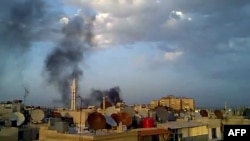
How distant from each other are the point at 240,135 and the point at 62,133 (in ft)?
54.3

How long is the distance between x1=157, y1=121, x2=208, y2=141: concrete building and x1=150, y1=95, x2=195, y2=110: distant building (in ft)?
130

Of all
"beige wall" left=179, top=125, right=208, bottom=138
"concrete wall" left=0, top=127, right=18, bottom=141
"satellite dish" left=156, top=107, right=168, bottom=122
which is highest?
"satellite dish" left=156, top=107, right=168, bottom=122

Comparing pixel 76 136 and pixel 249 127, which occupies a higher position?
pixel 249 127

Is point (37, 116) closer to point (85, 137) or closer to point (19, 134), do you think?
point (19, 134)

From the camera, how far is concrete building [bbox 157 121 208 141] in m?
32.9

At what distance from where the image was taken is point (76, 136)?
78.8 ft

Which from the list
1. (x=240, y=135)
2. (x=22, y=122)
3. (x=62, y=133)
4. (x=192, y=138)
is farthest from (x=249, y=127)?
(x=22, y=122)

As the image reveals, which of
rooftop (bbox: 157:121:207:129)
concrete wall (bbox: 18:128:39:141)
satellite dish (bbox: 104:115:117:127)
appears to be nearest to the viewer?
satellite dish (bbox: 104:115:117:127)

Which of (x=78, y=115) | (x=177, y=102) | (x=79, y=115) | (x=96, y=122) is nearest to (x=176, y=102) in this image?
(x=177, y=102)

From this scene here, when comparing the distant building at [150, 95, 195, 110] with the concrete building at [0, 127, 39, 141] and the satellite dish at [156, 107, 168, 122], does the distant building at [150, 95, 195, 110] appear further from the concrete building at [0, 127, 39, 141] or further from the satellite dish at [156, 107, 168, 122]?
the concrete building at [0, 127, 39, 141]

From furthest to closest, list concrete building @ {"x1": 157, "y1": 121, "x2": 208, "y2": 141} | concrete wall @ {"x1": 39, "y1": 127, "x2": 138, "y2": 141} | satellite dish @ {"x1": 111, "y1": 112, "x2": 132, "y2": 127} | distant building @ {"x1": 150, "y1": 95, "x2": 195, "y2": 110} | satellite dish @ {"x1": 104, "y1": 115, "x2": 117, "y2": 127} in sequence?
1. distant building @ {"x1": 150, "y1": 95, "x2": 195, "y2": 110}
2. concrete building @ {"x1": 157, "y1": 121, "x2": 208, "y2": 141}
3. satellite dish @ {"x1": 111, "y1": 112, "x2": 132, "y2": 127}
4. satellite dish @ {"x1": 104, "y1": 115, "x2": 117, "y2": 127}
5. concrete wall @ {"x1": 39, "y1": 127, "x2": 138, "y2": 141}

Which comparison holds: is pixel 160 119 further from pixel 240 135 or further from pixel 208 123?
pixel 240 135

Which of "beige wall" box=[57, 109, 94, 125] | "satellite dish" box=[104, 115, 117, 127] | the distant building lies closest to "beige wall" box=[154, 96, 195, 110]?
the distant building

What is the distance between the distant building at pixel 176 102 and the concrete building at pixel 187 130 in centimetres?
3968
